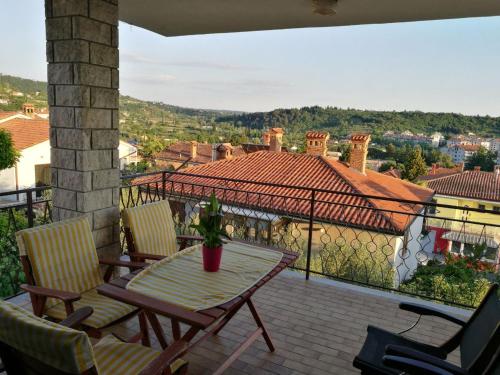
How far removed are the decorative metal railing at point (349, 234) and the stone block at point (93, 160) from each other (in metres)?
0.78

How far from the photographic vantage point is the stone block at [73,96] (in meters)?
2.53

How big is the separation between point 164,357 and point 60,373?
0.41m

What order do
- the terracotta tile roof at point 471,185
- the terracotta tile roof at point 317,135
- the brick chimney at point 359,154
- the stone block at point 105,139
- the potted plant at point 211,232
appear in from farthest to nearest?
the terracotta tile roof at point 471,185, the terracotta tile roof at point 317,135, the brick chimney at point 359,154, the stone block at point 105,139, the potted plant at point 211,232

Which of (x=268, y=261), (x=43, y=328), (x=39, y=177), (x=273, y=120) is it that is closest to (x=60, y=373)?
(x=43, y=328)

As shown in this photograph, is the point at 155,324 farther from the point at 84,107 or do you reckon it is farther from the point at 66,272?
the point at 84,107

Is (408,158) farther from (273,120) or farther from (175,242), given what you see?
(175,242)

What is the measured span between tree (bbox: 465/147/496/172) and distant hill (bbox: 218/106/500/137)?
200 inches

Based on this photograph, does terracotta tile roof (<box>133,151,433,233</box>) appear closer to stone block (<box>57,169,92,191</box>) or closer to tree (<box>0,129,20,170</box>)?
tree (<box>0,129,20,170</box>)

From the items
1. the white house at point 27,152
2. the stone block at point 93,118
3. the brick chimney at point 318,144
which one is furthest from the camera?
the white house at point 27,152

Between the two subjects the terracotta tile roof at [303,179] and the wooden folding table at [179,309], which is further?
the terracotta tile roof at [303,179]

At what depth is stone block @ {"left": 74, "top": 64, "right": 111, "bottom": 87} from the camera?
250cm

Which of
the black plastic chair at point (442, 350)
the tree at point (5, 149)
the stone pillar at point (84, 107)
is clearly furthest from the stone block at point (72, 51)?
the tree at point (5, 149)

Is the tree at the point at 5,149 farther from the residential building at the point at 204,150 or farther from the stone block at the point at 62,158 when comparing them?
the stone block at the point at 62,158

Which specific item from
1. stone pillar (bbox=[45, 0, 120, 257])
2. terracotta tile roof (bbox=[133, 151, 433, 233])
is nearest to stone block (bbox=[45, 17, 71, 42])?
stone pillar (bbox=[45, 0, 120, 257])
